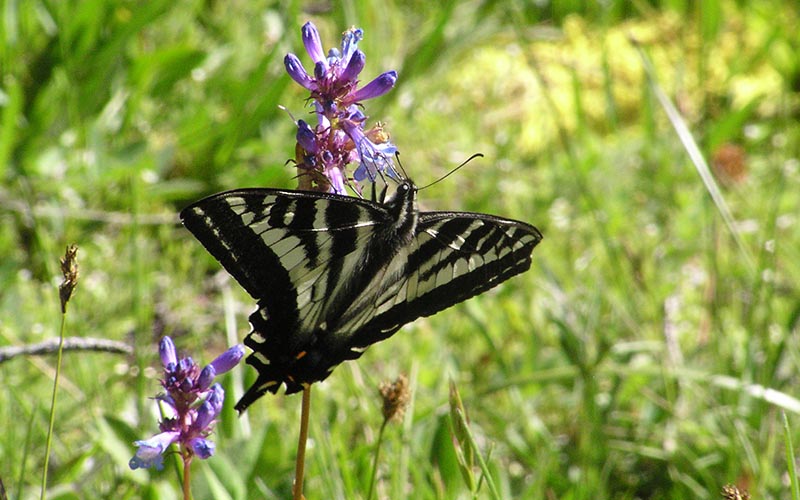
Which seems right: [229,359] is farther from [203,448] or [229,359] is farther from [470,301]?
[470,301]

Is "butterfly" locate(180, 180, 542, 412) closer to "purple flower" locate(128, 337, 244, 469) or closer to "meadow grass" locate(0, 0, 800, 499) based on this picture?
"purple flower" locate(128, 337, 244, 469)

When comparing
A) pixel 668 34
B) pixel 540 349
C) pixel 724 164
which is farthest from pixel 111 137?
pixel 668 34

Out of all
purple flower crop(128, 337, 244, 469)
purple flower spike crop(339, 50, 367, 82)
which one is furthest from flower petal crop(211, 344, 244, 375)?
purple flower spike crop(339, 50, 367, 82)

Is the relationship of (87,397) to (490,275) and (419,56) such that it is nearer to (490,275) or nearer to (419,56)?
(490,275)

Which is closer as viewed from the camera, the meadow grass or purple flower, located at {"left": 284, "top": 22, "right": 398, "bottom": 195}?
purple flower, located at {"left": 284, "top": 22, "right": 398, "bottom": 195}

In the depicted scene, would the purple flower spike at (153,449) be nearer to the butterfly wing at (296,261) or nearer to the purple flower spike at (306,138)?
the butterfly wing at (296,261)
